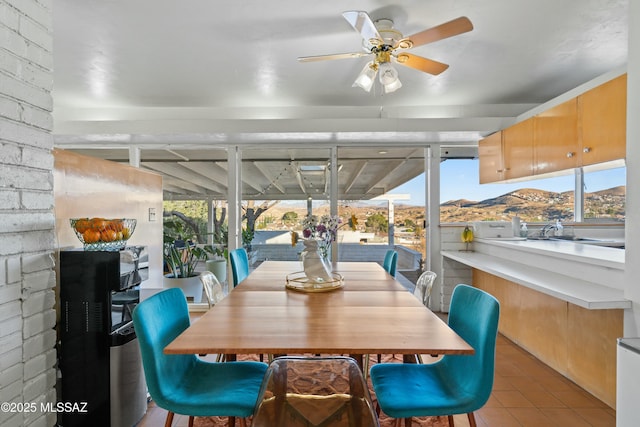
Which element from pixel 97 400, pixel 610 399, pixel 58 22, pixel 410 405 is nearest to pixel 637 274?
pixel 610 399

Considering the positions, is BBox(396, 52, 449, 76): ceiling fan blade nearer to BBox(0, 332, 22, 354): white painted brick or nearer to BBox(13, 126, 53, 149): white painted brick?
BBox(13, 126, 53, 149): white painted brick

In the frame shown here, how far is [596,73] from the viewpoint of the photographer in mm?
3082

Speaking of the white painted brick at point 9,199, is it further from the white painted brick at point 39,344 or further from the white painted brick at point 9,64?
the white painted brick at point 39,344

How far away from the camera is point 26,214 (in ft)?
4.81

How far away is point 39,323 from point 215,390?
881 millimetres

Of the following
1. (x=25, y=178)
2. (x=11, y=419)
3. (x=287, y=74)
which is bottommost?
(x=11, y=419)

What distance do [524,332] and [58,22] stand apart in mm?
4441

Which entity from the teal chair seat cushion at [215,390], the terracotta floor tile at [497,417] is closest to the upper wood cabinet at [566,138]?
the terracotta floor tile at [497,417]

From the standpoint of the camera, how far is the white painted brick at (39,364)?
148 centimetres

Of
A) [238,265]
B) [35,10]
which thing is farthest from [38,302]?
[238,265]

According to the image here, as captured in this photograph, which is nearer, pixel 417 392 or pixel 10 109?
pixel 10 109

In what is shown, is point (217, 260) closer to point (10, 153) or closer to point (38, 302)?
point (38, 302)

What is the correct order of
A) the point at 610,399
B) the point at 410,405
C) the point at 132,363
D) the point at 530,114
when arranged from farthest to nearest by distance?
the point at 530,114, the point at 610,399, the point at 132,363, the point at 410,405

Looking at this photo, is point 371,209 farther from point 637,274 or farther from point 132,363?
point 132,363
